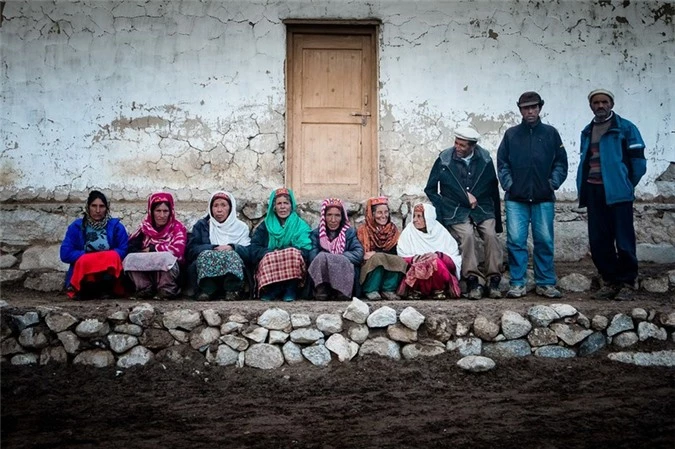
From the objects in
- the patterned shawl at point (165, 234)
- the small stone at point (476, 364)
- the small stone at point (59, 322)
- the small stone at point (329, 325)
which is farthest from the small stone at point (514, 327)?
the small stone at point (59, 322)

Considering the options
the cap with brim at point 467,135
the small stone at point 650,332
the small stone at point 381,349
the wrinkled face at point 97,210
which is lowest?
the small stone at point 381,349

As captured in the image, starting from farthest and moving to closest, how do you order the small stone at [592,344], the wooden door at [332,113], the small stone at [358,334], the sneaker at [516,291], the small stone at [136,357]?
the wooden door at [332,113] → the sneaker at [516,291] → the small stone at [592,344] → the small stone at [358,334] → the small stone at [136,357]

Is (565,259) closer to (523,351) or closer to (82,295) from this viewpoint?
(523,351)

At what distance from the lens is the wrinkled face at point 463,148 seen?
793cm

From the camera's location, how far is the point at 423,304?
282 inches

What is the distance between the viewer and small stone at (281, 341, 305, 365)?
664 cm

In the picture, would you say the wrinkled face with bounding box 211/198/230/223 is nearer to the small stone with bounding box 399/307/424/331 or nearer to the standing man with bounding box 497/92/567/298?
the small stone with bounding box 399/307/424/331

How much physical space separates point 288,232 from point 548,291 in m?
2.35

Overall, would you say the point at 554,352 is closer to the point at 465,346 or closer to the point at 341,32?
the point at 465,346

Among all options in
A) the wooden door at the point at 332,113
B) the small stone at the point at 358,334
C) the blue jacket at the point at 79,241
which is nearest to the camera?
the small stone at the point at 358,334

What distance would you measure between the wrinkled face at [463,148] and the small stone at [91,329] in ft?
11.4

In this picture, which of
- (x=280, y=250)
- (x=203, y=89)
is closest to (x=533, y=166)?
(x=280, y=250)

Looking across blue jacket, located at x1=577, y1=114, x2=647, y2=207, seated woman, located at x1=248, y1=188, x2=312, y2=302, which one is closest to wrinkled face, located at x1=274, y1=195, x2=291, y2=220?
seated woman, located at x1=248, y1=188, x2=312, y2=302

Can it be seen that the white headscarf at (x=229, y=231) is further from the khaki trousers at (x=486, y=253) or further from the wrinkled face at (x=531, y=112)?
the wrinkled face at (x=531, y=112)
